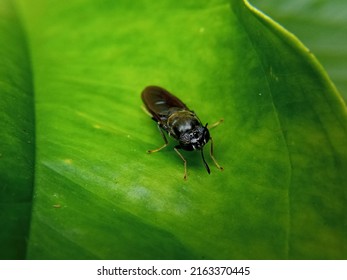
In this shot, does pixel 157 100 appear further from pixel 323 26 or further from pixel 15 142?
pixel 323 26

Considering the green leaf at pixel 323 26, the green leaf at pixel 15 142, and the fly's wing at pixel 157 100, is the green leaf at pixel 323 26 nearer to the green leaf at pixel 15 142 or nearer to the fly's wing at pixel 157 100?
the fly's wing at pixel 157 100

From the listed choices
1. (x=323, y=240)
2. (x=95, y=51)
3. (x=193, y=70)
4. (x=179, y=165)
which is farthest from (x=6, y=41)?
(x=323, y=240)

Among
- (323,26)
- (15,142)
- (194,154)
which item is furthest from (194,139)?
(323,26)

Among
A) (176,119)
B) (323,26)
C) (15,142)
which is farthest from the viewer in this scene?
(323,26)

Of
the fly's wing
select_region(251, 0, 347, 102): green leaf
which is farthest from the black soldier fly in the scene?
select_region(251, 0, 347, 102): green leaf

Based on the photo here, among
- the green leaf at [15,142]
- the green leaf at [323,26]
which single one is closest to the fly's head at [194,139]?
the green leaf at [15,142]

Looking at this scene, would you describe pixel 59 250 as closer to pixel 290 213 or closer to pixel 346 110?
pixel 290 213
